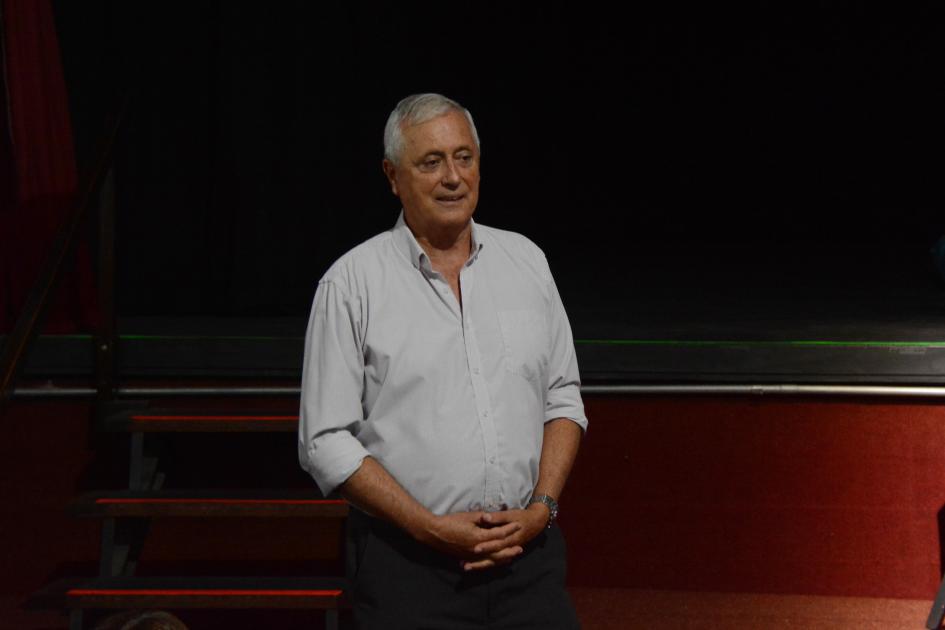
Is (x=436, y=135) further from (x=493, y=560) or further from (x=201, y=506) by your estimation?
(x=201, y=506)

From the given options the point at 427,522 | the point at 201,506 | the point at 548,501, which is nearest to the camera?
the point at 427,522

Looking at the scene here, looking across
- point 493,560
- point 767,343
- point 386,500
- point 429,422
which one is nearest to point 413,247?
point 429,422

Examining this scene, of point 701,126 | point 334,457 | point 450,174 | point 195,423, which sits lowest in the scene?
point 195,423

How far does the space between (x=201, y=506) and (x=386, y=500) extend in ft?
4.51

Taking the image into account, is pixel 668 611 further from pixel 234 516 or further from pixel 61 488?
pixel 61 488

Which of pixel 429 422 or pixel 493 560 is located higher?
pixel 429 422

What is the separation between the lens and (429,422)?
195cm

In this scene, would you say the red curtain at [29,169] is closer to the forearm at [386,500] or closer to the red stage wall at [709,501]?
the red stage wall at [709,501]

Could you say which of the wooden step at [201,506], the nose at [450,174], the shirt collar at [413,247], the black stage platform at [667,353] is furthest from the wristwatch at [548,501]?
the black stage platform at [667,353]

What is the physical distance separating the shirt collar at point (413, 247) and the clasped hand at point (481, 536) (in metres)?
0.42

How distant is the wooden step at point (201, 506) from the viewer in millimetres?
3125

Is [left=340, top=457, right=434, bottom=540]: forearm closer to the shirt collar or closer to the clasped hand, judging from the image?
the clasped hand

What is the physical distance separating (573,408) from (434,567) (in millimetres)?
388

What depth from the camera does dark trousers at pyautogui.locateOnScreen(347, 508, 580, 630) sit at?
6.34 feet
